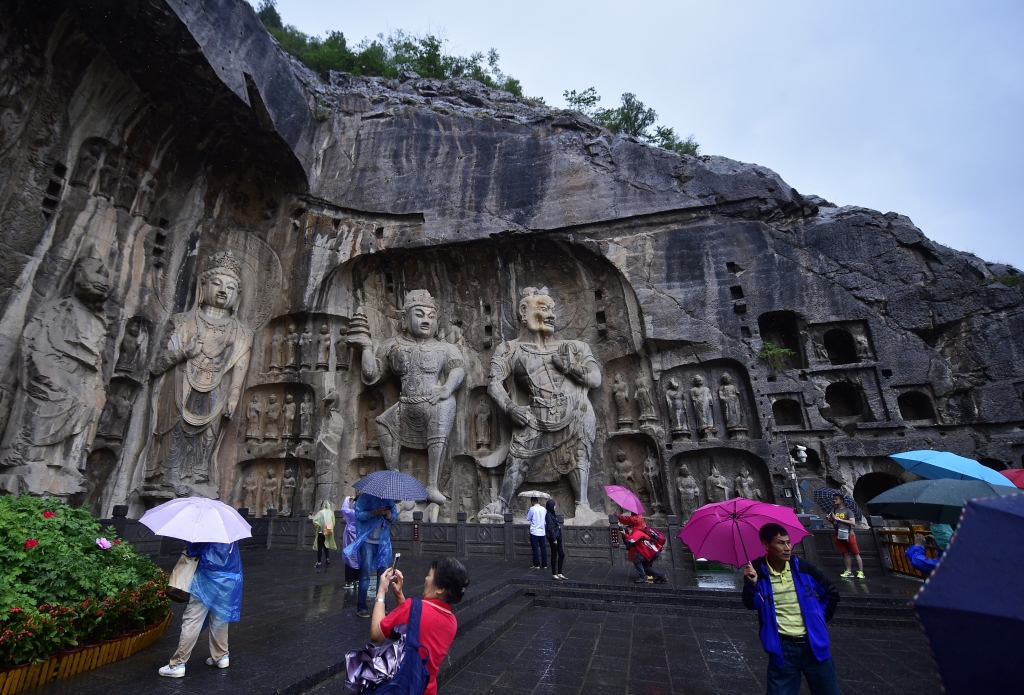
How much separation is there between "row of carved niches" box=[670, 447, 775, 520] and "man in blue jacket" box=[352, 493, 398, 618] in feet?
26.1

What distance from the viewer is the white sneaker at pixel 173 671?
3205 mm

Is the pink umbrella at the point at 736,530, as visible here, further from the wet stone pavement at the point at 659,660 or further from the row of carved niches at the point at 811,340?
the row of carved niches at the point at 811,340

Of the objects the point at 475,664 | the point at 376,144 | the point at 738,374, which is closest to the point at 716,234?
the point at 738,374

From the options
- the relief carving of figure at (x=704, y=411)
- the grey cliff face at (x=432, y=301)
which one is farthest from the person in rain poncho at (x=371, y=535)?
the relief carving of figure at (x=704, y=411)

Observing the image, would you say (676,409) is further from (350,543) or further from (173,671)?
(173,671)

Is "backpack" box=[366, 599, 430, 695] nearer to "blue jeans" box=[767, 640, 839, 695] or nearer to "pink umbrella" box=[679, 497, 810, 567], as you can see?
"blue jeans" box=[767, 640, 839, 695]

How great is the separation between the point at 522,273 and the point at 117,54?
9774 mm

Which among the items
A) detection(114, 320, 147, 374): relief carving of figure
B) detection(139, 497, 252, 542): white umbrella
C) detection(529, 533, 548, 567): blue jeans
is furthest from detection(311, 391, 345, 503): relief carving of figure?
detection(139, 497, 252, 542): white umbrella

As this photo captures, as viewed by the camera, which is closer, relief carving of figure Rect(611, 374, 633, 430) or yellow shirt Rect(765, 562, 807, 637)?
yellow shirt Rect(765, 562, 807, 637)

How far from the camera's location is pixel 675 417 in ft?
38.3

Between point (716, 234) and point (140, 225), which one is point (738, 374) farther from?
point (140, 225)

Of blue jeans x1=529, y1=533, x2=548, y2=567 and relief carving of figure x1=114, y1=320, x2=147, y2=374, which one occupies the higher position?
relief carving of figure x1=114, y1=320, x2=147, y2=374

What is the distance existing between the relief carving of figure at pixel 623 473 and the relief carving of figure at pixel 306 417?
24.4 ft

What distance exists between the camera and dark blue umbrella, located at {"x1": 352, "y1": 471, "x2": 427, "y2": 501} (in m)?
4.48
